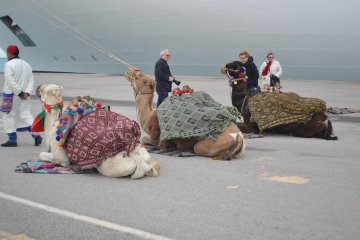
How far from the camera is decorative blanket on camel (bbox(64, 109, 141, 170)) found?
6.14 metres

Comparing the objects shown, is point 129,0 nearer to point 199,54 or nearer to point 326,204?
point 199,54

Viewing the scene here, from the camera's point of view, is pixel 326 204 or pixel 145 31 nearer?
pixel 326 204

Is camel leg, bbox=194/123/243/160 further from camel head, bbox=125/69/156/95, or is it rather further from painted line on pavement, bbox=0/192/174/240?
painted line on pavement, bbox=0/192/174/240

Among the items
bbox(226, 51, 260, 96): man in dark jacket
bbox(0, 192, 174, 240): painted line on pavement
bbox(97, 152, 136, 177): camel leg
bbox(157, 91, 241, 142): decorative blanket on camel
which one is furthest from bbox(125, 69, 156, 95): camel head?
bbox(226, 51, 260, 96): man in dark jacket

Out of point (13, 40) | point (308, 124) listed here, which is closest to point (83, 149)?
point (308, 124)

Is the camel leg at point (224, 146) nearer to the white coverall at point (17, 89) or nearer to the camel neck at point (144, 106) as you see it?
the camel neck at point (144, 106)

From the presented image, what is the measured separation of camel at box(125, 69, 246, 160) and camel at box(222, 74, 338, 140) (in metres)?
2.35

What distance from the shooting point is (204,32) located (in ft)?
88.0

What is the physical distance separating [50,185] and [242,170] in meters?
2.53

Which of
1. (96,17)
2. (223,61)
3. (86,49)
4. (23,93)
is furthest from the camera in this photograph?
(86,49)

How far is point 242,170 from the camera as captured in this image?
6754 mm

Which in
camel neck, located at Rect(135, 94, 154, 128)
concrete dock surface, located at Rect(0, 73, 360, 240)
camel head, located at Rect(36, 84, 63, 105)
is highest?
camel head, located at Rect(36, 84, 63, 105)

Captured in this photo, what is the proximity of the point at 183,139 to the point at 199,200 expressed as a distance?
98.8 inches

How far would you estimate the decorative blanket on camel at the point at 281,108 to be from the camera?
30.6 feet
